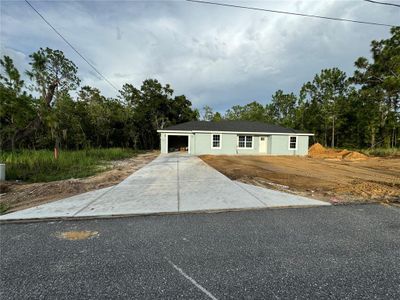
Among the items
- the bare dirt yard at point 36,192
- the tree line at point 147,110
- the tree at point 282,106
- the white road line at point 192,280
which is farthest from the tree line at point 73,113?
the tree at point 282,106

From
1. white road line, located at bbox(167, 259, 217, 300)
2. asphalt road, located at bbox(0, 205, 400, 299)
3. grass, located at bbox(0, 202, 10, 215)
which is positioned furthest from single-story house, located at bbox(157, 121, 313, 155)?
white road line, located at bbox(167, 259, 217, 300)

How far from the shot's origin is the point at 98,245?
309cm

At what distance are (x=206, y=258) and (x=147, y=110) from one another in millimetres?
30983

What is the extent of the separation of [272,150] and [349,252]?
18898 mm

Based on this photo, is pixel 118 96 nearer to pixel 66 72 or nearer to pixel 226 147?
pixel 66 72

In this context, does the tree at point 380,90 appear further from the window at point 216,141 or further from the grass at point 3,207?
the grass at point 3,207

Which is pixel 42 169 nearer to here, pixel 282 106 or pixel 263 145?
pixel 263 145

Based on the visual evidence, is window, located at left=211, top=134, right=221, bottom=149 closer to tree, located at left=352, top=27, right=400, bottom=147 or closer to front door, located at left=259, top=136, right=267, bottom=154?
front door, located at left=259, top=136, right=267, bottom=154

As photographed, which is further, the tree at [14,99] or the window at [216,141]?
the window at [216,141]

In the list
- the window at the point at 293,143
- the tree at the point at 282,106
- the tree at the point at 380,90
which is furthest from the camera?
the tree at the point at 282,106

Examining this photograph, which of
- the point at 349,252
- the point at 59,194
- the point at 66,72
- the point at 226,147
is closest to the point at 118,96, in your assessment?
the point at 66,72

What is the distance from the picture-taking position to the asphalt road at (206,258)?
7.02ft

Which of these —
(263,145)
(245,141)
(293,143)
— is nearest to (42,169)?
(245,141)

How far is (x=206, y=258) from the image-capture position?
273 cm
